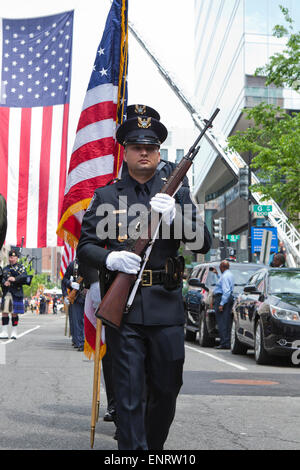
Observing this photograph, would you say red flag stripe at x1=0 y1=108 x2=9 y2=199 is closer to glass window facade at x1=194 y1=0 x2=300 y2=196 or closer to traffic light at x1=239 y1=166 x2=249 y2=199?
traffic light at x1=239 y1=166 x2=249 y2=199

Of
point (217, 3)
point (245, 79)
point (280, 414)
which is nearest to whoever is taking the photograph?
point (280, 414)

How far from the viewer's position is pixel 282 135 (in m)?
24.0

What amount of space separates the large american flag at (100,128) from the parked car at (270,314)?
197 inches

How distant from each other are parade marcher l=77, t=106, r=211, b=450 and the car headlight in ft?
26.3

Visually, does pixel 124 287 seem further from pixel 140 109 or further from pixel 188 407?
pixel 188 407

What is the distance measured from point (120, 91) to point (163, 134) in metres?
3.78

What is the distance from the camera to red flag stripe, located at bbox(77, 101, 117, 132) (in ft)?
27.6

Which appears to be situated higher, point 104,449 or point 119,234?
point 119,234

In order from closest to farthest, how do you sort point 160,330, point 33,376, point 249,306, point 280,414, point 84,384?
1. point 160,330
2. point 280,414
3. point 84,384
4. point 33,376
5. point 249,306

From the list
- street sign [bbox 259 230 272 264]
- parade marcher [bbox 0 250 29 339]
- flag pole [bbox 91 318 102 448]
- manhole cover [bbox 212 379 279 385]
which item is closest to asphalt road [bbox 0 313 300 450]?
manhole cover [bbox 212 379 279 385]

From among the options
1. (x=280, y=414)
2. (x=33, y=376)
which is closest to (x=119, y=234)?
(x=280, y=414)

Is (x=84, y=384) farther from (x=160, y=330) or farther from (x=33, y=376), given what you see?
(x=160, y=330)

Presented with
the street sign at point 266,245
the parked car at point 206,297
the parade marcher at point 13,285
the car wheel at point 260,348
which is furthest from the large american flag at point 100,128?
the street sign at point 266,245

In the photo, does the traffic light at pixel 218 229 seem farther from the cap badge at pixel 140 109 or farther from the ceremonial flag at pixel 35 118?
the cap badge at pixel 140 109
